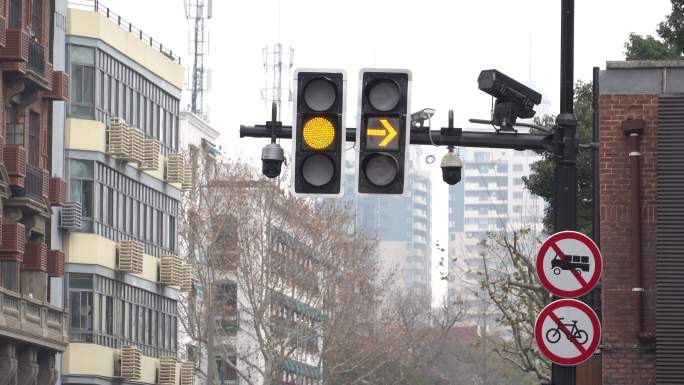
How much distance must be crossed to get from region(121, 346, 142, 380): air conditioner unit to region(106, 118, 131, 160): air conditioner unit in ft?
21.2

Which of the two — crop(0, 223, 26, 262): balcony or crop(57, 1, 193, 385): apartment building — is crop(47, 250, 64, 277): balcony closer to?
crop(57, 1, 193, 385): apartment building

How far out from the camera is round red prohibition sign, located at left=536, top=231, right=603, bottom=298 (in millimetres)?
15477

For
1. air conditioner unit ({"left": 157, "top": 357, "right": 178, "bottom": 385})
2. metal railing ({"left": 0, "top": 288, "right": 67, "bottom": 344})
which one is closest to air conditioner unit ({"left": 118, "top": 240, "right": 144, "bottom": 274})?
air conditioner unit ({"left": 157, "top": 357, "right": 178, "bottom": 385})

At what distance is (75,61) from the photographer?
57094 mm

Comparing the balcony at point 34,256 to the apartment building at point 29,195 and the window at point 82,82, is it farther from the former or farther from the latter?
the window at point 82,82

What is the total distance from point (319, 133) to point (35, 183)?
119 feet

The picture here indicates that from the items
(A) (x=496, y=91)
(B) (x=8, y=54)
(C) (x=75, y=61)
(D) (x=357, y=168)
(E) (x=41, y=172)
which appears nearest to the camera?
(D) (x=357, y=168)

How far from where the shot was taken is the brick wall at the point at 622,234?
83.1 feet

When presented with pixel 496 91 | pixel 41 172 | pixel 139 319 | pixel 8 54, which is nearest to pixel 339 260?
pixel 139 319

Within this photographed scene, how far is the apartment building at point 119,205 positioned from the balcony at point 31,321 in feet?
15.9

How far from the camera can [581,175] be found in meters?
43.4

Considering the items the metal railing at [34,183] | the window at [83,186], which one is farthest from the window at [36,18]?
the window at [83,186]

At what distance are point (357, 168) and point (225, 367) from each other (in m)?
73.8

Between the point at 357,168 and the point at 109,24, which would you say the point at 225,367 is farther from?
the point at 357,168
